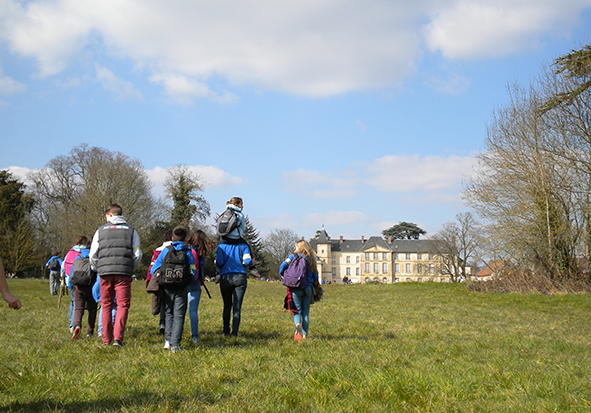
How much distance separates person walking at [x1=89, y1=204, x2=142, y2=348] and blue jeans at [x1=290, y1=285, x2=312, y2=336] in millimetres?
2542

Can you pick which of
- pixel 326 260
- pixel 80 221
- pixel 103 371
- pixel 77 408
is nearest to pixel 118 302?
pixel 103 371

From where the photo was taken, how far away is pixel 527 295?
2048 cm

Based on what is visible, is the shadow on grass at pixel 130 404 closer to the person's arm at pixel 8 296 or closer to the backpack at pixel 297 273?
the person's arm at pixel 8 296

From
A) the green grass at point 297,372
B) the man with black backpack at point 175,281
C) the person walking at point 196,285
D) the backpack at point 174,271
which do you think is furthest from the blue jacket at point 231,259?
the green grass at point 297,372

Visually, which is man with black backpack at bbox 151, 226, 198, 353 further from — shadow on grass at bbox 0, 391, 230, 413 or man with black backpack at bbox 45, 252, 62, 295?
man with black backpack at bbox 45, 252, 62, 295

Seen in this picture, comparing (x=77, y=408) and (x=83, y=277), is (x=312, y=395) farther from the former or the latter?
(x=83, y=277)

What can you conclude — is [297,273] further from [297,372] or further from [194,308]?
[297,372]

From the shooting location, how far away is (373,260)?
110 meters

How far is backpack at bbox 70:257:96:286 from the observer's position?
7516mm

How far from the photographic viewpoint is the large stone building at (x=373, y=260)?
108625mm

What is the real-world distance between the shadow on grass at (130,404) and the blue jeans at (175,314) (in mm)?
2167

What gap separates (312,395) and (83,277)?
5.06 meters

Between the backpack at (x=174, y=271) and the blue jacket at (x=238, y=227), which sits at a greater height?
the blue jacket at (x=238, y=227)

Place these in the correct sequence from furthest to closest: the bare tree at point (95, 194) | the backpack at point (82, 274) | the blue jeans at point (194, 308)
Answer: the bare tree at point (95, 194) → the backpack at point (82, 274) → the blue jeans at point (194, 308)
